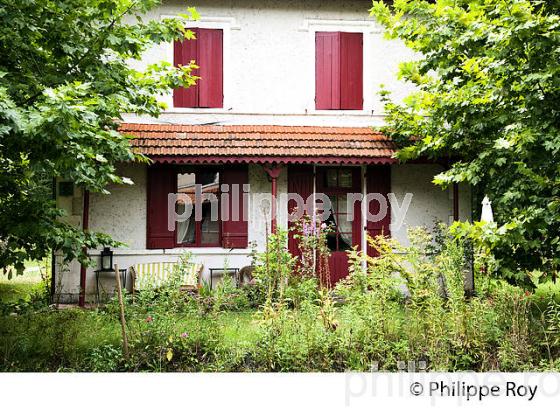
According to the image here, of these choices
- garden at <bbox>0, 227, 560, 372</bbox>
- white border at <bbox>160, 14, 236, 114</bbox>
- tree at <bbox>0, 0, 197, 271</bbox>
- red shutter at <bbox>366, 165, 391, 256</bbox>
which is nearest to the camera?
tree at <bbox>0, 0, 197, 271</bbox>

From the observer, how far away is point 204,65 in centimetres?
1184

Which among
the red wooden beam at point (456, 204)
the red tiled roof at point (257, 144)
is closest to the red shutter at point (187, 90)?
the red tiled roof at point (257, 144)

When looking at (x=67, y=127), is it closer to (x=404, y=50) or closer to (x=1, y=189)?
(x=1, y=189)

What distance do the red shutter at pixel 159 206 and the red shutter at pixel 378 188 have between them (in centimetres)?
423

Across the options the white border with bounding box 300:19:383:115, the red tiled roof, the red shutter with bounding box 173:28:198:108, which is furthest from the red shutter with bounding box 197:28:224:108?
the white border with bounding box 300:19:383:115

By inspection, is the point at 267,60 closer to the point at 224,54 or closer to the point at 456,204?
the point at 224,54

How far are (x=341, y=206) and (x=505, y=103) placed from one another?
16.2 feet

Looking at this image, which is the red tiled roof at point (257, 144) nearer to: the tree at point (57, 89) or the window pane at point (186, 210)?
the window pane at point (186, 210)

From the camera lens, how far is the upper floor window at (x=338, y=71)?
12023mm

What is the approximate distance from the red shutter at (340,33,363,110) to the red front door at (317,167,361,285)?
4.86 ft

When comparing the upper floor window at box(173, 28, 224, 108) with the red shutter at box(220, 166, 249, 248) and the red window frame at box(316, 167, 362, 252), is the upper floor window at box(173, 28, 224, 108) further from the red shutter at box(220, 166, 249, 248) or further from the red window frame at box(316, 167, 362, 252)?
the red window frame at box(316, 167, 362, 252)

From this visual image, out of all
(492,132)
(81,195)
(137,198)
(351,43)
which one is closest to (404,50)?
(351,43)

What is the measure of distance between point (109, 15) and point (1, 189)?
251 cm

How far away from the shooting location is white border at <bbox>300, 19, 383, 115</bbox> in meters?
12.0
